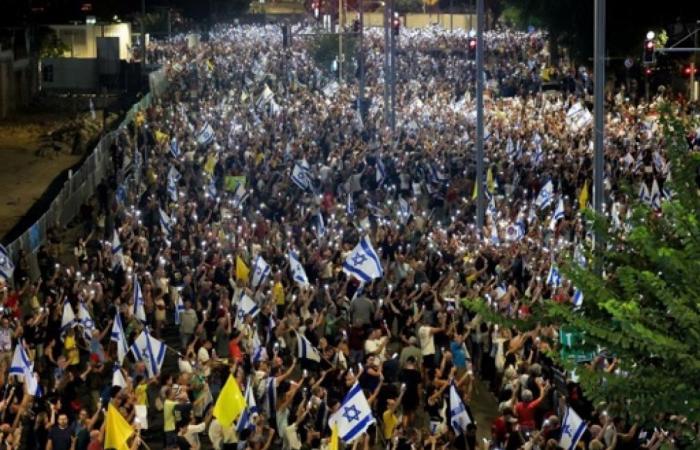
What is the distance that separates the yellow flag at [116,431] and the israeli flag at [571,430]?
389 cm

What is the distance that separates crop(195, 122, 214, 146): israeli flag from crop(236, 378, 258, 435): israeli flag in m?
22.2

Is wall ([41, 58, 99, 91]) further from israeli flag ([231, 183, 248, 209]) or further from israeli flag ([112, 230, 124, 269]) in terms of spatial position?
israeli flag ([112, 230, 124, 269])

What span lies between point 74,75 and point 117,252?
158 feet

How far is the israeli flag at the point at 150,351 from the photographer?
17578 mm

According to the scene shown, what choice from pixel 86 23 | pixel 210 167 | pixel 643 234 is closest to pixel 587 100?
pixel 210 167

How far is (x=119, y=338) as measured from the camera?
18.5 meters

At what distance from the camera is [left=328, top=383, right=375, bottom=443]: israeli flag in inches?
577

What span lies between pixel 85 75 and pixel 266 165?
38.7 metres

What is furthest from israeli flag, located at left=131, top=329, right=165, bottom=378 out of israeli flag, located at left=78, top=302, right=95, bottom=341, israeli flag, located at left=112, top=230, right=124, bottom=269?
israeli flag, located at left=112, top=230, right=124, bottom=269

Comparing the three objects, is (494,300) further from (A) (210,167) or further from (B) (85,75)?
(B) (85,75)

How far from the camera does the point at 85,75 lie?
70.8 metres

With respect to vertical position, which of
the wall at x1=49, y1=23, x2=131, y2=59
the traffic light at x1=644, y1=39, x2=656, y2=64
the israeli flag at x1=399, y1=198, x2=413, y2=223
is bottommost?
the israeli flag at x1=399, y1=198, x2=413, y2=223

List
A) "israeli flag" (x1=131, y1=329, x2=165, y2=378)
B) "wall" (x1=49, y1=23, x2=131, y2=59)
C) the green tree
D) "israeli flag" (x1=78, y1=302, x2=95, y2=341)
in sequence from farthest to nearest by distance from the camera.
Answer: "wall" (x1=49, y1=23, x2=131, y2=59) < "israeli flag" (x1=78, y1=302, x2=95, y2=341) < "israeli flag" (x1=131, y1=329, x2=165, y2=378) < the green tree

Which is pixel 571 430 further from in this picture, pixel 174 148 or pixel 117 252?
pixel 174 148
